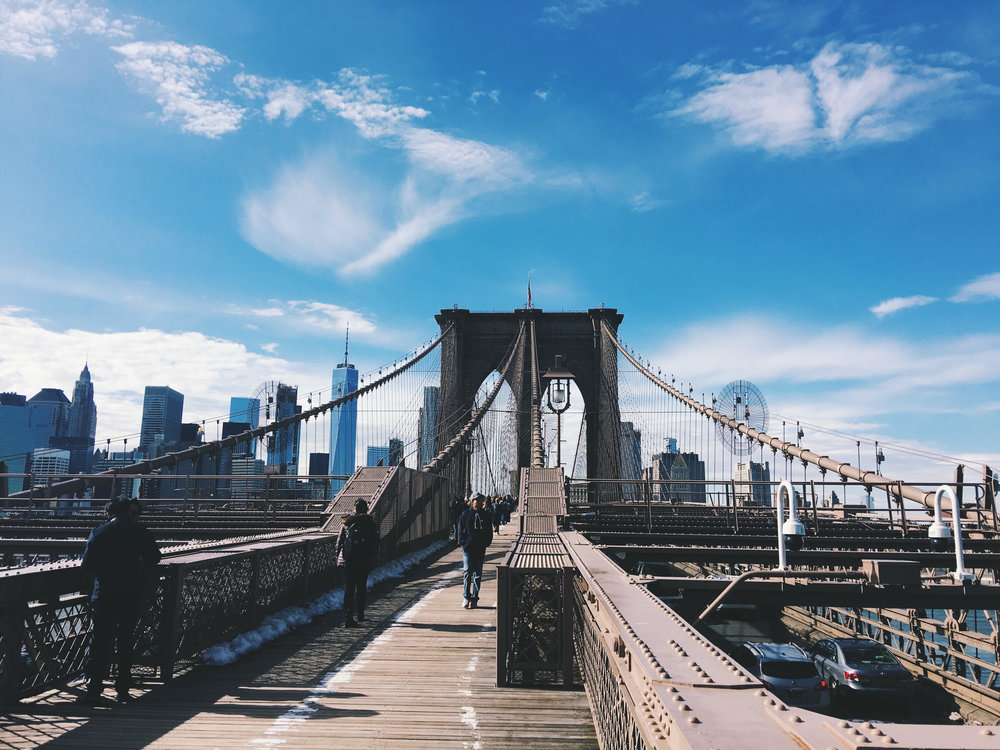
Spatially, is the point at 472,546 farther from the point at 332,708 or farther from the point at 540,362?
the point at 540,362

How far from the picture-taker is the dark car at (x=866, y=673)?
1367 centimetres

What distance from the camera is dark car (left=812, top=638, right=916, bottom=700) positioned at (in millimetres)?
13672

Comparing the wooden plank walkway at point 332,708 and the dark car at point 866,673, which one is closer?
the wooden plank walkway at point 332,708

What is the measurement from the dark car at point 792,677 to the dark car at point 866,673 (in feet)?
4.26

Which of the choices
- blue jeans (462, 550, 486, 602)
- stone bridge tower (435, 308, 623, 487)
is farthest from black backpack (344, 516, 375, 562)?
stone bridge tower (435, 308, 623, 487)

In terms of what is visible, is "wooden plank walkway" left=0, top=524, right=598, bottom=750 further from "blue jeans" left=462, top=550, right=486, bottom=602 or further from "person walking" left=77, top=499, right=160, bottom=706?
"blue jeans" left=462, top=550, right=486, bottom=602

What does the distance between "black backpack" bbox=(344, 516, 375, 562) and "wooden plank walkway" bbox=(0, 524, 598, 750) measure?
1005mm

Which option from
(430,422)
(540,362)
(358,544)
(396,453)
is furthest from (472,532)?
(430,422)

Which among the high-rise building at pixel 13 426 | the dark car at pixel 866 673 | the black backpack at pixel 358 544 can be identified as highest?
the high-rise building at pixel 13 426

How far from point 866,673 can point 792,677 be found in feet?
9.47

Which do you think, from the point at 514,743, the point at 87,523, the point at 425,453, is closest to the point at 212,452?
the point at 87,523

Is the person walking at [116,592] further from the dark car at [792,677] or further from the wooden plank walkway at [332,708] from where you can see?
the dark car at [792,677]

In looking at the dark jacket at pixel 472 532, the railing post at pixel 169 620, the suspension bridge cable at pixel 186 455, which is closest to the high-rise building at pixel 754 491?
the dark jacket at pixel 472 532

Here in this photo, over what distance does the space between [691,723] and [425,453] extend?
35633 millimetres
